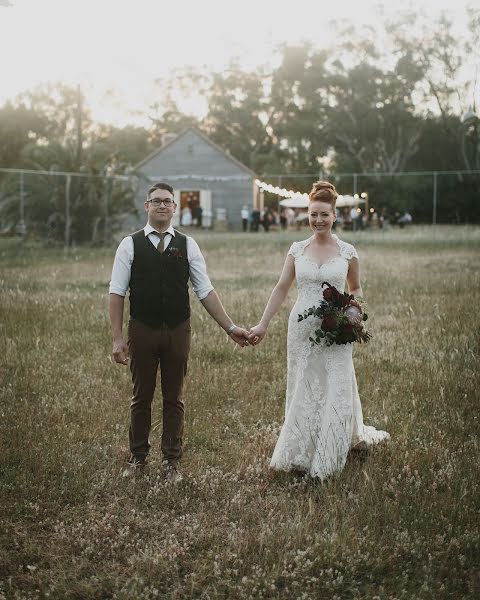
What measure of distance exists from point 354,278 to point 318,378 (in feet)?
2.96

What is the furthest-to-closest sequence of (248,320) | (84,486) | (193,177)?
(193,177), (248,320), (84,486)

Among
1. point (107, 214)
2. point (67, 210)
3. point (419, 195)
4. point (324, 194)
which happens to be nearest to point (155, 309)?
point (324, 194)

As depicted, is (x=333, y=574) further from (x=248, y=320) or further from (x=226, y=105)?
(x=226, y=105)

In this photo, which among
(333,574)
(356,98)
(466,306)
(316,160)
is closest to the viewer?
(333,574)

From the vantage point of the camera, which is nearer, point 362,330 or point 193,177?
point 362,330

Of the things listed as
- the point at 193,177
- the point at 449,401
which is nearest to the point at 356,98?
the point at 193,177

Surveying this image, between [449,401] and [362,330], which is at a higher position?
[362,330]

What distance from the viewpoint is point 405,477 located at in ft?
17.0

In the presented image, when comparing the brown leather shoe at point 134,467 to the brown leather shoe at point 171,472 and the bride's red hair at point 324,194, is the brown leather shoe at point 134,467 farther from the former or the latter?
the bride's red hair at point 324,194

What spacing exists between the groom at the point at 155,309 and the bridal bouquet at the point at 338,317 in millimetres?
956

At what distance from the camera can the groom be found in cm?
507

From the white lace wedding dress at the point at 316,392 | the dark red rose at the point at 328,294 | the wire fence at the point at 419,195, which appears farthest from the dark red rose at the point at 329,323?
the wire fence at the point at 419,195

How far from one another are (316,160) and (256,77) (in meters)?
10.4

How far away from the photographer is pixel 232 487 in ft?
16.9
